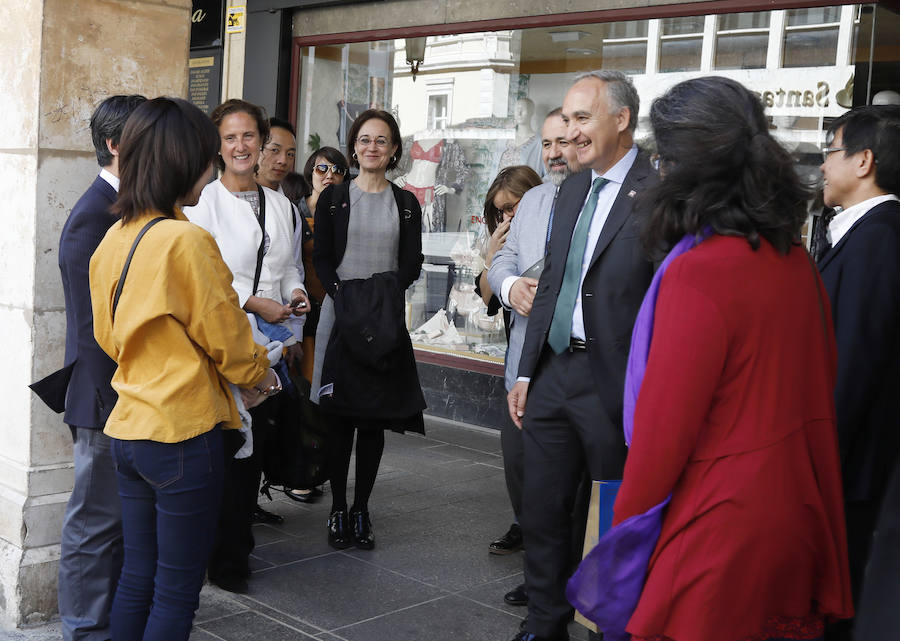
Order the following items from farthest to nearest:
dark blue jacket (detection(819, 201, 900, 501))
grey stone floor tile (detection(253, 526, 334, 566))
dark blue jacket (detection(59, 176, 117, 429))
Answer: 1. grey stone floor tile (detection(253, 526, 334, 566))
2. dark blue jacket (detection(59, 176, 117, 429))
3. dark blue jacket (detection(819, 201, 900, 501))

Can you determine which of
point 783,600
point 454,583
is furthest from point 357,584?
point 783,600

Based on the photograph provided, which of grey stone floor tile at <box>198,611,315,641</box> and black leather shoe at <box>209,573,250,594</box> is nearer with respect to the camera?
grey stone floor tile at <box>198,611,315,641</box>

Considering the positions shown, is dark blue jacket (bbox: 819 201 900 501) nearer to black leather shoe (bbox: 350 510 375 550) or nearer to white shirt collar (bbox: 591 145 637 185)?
white shirt collar (bbox: 591 145 637 185)

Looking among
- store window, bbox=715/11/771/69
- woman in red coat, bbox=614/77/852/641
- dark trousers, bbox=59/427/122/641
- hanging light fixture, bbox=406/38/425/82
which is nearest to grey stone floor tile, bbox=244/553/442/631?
dark trousers, bbox=59/427/122/641

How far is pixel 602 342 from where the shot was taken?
328cm

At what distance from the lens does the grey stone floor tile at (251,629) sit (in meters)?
3.78

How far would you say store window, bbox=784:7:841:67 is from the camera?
6.29 metres

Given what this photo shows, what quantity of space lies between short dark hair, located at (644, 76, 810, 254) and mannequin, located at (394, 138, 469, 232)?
6.46m

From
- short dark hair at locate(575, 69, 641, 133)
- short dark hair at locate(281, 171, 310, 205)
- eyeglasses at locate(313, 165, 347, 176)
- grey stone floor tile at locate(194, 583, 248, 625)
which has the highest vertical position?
short dark hair at locate(575, 69, 641, 133)

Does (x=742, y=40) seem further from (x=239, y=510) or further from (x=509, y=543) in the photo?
(x=239, y=510)

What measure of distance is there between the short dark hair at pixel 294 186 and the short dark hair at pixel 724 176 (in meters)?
4.04

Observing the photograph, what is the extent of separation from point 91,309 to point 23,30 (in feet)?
4.19

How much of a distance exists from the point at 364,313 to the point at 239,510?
107 centimetres

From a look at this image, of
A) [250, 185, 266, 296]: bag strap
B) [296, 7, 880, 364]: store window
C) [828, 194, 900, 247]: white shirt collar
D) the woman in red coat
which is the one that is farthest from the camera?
[296, 7, 880, 364]: store window
